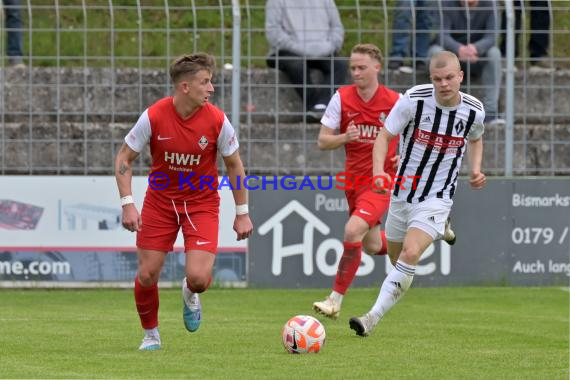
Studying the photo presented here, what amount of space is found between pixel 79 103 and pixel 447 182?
6399 mm

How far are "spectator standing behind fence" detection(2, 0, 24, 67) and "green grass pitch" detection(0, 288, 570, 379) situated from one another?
2.84 metres

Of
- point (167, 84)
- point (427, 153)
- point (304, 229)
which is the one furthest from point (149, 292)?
point (167, 84)

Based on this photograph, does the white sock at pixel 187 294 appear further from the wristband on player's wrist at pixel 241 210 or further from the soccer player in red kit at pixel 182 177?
the wristband on player's wrist at pixel 241 210

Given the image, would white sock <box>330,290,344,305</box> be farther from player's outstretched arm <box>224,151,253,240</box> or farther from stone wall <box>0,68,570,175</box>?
stone wall <box>0,68,570,175</box>

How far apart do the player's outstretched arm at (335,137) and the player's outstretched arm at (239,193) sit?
2.48 metres

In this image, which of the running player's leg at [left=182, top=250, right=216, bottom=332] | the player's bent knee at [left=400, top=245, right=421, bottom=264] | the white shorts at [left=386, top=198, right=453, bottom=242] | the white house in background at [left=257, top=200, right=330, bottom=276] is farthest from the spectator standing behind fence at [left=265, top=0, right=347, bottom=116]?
the running player's leg at [left=182, top=250, right=216, bottom=332]

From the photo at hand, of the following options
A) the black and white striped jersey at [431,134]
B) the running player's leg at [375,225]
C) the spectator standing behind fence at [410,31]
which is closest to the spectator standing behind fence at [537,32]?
the spectator standing behind fence at [410,31]

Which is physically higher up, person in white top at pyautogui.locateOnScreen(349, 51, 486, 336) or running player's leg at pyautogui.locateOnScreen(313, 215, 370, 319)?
person in white top at pyautogui.locateOnScreen(349, 51, 486, 336)

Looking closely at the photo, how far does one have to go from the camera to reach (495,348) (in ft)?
29.8

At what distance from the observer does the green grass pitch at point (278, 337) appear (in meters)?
7.78

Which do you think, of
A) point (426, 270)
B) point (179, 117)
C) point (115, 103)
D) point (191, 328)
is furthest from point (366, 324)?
point (115, 103)

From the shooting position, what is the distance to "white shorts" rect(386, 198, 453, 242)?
9.56 metres

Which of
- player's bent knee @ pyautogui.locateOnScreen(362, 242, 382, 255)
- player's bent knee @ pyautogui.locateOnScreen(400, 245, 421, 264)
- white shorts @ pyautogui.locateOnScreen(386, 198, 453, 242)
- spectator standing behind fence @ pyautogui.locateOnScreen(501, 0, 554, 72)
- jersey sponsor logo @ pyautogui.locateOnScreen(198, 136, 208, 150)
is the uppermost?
spectator standing behind fence @ pyautogui.locateOnScreen(501, 0, 554, 72)

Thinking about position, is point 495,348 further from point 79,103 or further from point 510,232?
point 79,103
